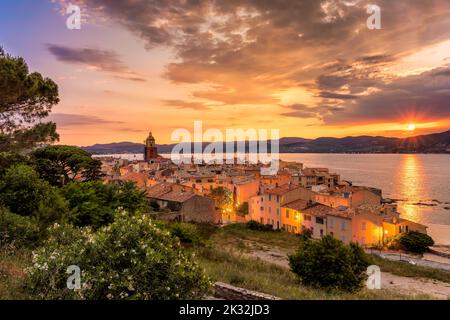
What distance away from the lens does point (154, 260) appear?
22.6 ft

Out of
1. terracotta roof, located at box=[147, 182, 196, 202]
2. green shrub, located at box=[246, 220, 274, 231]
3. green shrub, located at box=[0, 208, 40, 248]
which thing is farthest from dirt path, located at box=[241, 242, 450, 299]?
green shrub, located at box=[246, 220, 274, 231]

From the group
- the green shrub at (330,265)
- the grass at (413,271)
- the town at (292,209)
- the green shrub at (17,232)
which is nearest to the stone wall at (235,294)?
the green shrub at (330,265)

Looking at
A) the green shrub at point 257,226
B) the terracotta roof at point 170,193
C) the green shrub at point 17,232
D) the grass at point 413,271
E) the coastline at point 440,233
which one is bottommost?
the coastline at point 440,233

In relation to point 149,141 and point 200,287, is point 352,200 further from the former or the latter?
point 149,141

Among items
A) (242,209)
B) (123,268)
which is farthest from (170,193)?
(123,268)

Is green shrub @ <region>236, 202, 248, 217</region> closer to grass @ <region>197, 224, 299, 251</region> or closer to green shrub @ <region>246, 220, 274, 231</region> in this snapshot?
green shrub @ <region>246, 220, 274, 231</region>

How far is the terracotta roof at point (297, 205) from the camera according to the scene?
45875mm

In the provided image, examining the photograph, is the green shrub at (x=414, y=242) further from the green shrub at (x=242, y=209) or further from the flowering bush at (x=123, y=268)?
the flowering bush at (x=123, y=268)

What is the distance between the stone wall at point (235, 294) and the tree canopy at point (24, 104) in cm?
974

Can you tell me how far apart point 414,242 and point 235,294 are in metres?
36.0

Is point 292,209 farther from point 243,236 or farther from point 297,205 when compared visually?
point 243,236

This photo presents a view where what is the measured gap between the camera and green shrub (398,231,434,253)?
38.0 metres

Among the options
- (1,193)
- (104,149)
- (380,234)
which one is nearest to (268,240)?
(380,234)

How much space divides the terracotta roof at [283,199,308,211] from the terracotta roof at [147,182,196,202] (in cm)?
1269
